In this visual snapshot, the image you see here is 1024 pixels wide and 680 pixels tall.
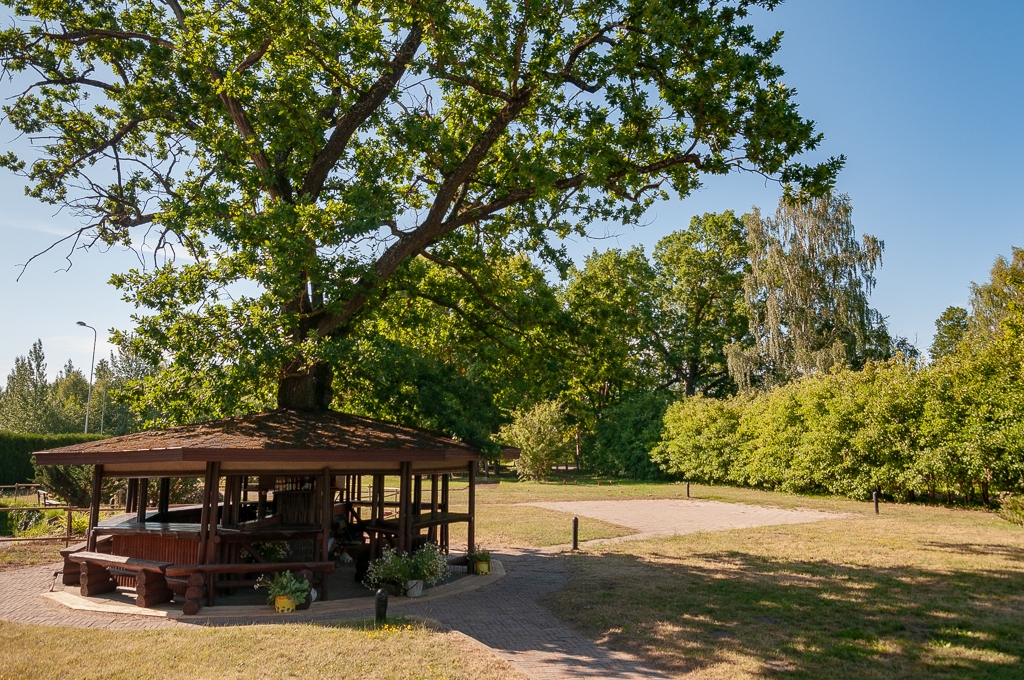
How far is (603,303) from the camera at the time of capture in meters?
17.0

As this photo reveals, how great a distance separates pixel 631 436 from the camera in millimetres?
44844

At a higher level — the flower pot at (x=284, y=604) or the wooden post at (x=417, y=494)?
the wooden post at (x=417, y=494)

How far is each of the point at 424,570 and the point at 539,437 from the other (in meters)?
30.1

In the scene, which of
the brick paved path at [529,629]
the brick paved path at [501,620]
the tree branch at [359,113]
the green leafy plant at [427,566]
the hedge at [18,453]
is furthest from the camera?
the hedge at [18,453]

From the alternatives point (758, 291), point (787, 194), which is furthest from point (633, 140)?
point (758, 291)

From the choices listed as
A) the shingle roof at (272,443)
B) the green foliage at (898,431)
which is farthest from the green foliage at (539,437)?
the shingle roof at (272,443)

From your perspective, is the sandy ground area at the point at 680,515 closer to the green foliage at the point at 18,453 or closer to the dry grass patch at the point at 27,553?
the dry grass patch at the point at 27,553

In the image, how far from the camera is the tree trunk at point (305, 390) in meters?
15.3

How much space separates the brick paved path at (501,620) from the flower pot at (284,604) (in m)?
0.42

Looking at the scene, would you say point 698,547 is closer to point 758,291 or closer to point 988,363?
→ point 988,363

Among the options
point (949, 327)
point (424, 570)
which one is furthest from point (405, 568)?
point (949, 327)

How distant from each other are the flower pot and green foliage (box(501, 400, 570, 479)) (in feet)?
101

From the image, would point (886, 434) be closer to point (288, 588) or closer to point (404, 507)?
point (404, 507)

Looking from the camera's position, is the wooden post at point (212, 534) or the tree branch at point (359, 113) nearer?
the wooden post at point (212, 534)
